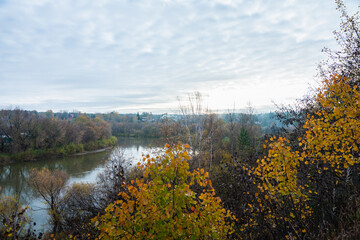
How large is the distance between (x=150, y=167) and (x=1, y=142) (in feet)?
138

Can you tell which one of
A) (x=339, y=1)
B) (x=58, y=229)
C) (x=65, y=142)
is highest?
(x=339, y=1)

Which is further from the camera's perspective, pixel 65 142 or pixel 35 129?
pixel 65 142

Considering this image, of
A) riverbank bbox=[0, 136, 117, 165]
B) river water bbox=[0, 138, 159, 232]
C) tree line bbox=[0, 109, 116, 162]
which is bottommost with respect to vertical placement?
river water bbox=[0, 138, 159, 232]

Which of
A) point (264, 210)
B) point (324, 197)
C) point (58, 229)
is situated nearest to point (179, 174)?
point (264, 210)

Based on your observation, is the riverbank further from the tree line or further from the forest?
the forest

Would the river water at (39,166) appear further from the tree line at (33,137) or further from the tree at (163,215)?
the tree at (163,215)

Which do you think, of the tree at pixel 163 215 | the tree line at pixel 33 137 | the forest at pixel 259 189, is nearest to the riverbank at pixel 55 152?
the tree line at pixel 33 137

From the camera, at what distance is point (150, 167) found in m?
2.90

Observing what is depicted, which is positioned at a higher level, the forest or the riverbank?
the forest

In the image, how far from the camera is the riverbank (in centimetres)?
3164

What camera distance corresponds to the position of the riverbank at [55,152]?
31.6 metres

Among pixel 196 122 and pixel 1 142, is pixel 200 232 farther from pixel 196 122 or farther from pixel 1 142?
pixel 1 142

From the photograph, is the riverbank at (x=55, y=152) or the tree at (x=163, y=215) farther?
the riverbank at (x=55, y=152)

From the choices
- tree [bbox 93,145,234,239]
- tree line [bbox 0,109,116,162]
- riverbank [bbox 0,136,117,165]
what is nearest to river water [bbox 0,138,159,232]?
riverbank [bbox 0,136,117,165]
